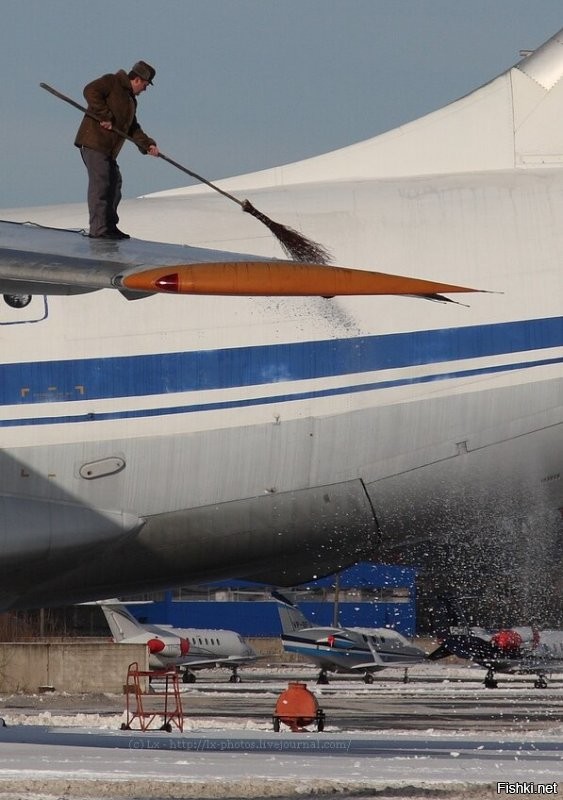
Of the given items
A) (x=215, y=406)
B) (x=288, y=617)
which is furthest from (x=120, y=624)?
(x=215, y=406)

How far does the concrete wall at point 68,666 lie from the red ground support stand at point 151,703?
2.89 ft

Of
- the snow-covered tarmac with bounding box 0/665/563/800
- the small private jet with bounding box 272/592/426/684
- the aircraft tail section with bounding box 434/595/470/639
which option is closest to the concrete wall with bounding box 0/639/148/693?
the small private jet with bounding box 272/592/426/684

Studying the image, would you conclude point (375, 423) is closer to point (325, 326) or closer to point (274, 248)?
point (325, 326)

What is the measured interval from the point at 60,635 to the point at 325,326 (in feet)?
203

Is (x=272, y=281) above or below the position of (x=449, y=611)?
above

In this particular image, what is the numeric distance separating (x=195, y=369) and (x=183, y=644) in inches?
1399

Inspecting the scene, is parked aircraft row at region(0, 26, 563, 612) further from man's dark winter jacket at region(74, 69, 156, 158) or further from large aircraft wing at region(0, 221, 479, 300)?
large aircraft wing at region(0, 221, 479, 300)

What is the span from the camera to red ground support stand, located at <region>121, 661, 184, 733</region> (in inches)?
813

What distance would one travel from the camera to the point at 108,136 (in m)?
10.7

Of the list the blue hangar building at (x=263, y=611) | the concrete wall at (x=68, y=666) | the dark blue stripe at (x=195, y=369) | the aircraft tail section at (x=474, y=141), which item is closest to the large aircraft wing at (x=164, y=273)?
the dark blue stripe at (x=195, y=369)

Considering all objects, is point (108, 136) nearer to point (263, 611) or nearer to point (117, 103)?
point (117, 103)

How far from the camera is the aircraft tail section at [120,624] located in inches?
1946

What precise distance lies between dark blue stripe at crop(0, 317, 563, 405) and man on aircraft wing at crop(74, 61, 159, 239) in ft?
11.0

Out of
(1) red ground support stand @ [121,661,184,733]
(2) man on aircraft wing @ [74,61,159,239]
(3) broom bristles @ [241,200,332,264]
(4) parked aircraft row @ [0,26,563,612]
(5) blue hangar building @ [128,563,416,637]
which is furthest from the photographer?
(5) blue hangar building @ [128,563,416,637]
